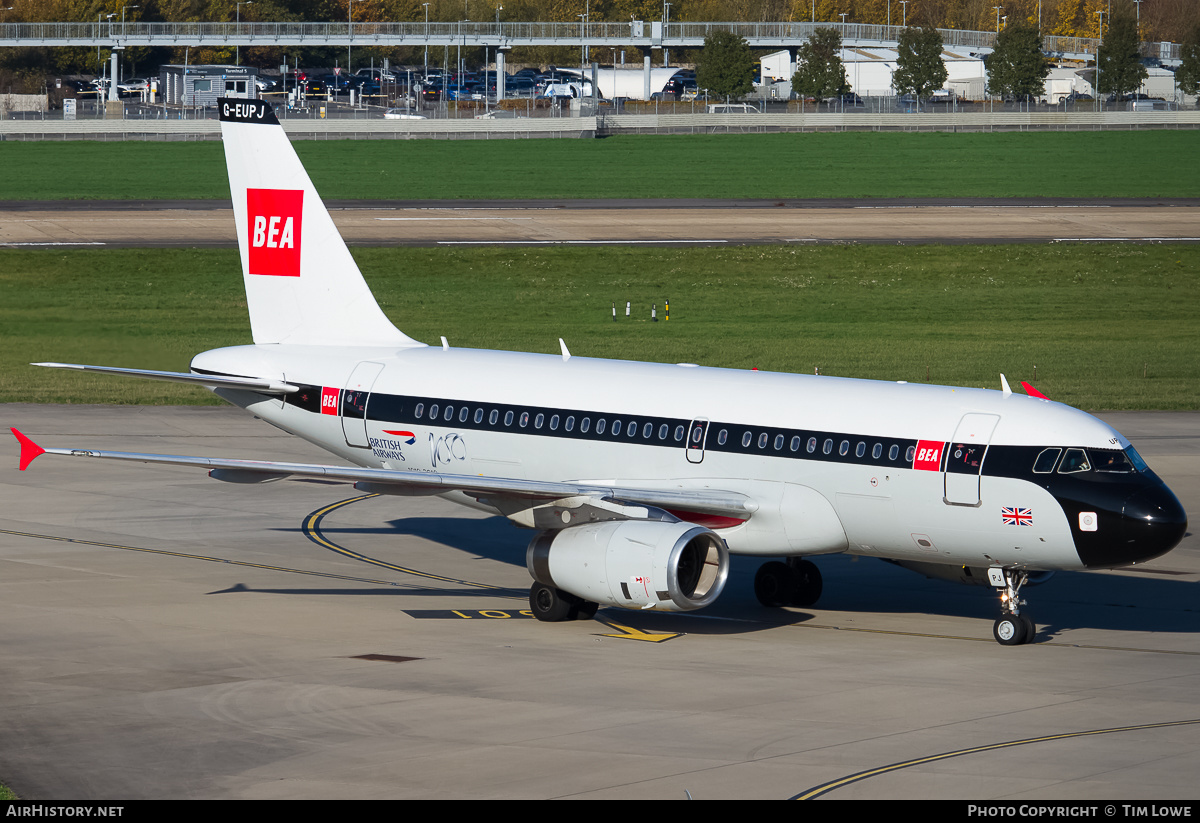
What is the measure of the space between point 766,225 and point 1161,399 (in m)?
43.8

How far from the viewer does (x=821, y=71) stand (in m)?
182

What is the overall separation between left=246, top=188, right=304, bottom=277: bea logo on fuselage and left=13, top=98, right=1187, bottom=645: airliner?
2.30m

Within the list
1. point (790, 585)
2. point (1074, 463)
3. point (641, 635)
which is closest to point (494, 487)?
point (641, 635)

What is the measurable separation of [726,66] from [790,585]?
154746 millimetres

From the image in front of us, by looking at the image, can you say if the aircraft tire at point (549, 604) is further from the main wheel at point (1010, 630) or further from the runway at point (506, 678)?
the main wheel at point (1010, 630)

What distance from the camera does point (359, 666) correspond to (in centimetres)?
2548

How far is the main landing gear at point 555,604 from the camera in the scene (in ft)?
94.8

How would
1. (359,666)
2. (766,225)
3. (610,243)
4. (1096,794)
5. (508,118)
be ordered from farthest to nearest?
(508,118)
(766,225)
(610,243)
(359,666)
(1096,794)

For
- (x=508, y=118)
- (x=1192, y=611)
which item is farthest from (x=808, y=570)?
(x=508, y=118)

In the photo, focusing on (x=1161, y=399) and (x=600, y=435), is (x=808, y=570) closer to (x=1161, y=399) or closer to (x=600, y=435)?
(x=600, y=435)

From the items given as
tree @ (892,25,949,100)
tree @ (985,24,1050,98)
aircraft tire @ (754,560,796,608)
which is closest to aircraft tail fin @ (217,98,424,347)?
aircraft tire @ (754,560,796,608)

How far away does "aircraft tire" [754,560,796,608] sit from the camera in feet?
102

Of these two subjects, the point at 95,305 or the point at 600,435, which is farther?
the point at 95,305

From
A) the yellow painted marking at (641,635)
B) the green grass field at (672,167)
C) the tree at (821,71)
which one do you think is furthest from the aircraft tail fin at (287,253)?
the tree at (821,71)
